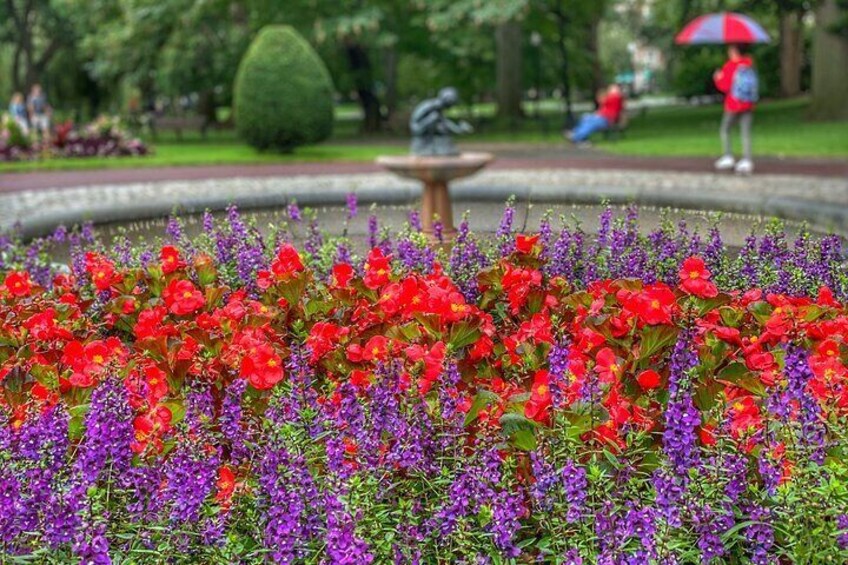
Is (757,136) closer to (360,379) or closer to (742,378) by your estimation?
(742,378)

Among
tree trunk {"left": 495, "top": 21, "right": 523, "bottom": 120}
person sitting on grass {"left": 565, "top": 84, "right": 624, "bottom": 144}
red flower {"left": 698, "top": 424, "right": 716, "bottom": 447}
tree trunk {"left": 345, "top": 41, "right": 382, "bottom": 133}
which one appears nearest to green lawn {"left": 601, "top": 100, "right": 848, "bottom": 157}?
person sitting on grass {"left": 565, "top": 84, "right": 624, "bottom": 144}

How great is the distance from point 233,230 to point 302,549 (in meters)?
2.73

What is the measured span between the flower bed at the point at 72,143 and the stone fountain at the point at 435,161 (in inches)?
583

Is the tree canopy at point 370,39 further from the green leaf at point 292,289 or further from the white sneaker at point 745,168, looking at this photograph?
the green leaf at point 292,289

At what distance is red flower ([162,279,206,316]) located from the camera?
430 cm

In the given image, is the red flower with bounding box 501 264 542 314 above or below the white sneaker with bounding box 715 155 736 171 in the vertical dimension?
above

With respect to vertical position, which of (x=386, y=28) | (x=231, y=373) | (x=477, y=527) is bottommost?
(x=477, y=527)

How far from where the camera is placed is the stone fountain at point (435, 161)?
8.95 metres

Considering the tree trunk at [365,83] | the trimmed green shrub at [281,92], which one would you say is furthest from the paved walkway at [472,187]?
the tree trunk at [365,83]

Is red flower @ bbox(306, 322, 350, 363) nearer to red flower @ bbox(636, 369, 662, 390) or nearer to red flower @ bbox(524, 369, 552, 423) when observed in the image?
red flower @ bbox(524, 369, 552, 423)

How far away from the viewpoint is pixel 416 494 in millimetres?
2961

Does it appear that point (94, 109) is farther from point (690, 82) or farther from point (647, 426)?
point (647, 426)

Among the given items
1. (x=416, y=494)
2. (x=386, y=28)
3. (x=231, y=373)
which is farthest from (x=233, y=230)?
(x=386, y=28)

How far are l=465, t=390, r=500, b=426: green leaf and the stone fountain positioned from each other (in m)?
5.36
